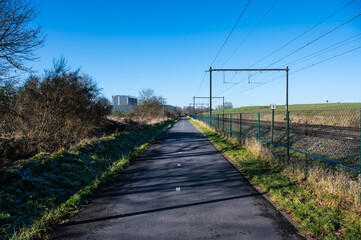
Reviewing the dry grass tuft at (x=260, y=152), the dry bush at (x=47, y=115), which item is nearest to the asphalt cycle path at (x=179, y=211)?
the dry grass tuft at (x=260, y=152)

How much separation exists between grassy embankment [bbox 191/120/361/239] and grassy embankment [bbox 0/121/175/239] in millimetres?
4221

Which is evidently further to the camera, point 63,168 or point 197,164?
point 197,164

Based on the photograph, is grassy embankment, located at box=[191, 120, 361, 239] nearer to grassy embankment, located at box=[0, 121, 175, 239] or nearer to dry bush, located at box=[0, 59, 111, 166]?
grassy embankment, located at box=[0, 121, 175, 239]

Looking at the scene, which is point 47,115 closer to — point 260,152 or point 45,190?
point 45,190

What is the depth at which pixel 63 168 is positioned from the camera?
20.5 feet

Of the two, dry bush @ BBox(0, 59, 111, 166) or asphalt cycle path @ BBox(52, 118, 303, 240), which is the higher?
dry bush @ BBox(0, 59, 111, 166)

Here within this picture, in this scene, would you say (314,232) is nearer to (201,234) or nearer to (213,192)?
(201,234)

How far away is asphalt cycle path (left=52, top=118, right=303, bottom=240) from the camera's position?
11.2ft

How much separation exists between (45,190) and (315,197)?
5.97 meters

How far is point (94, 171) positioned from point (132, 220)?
3689 millimetres

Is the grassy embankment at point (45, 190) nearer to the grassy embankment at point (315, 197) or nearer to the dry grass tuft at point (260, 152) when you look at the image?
the grassy embankment at point (315, 197)

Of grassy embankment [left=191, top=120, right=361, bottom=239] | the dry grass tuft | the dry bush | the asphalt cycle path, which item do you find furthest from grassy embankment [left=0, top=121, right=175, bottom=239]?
the dry grass tuft

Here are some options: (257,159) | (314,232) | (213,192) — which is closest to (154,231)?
(213,192)

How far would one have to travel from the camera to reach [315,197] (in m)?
4.59
